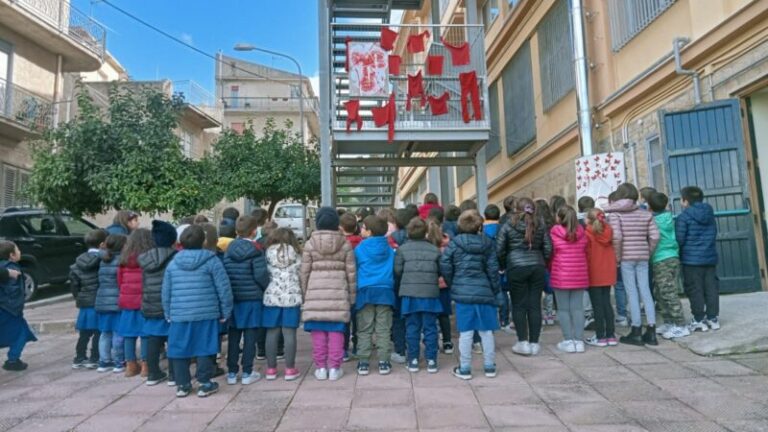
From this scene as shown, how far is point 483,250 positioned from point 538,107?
7977 millimetres

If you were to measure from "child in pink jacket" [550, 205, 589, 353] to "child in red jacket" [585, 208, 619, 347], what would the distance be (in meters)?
0.14

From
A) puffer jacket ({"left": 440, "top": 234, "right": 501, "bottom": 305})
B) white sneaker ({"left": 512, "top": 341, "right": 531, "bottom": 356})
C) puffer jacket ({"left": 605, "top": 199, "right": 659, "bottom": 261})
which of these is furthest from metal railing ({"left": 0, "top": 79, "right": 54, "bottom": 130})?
puffer jacket ({"left": 605, "top": 199, "right": 659, "bottom": 261})

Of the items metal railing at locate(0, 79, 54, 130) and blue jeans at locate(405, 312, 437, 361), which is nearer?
blue jeans at locate(405, 312, 437, 361)

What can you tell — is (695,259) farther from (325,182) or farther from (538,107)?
(538,107)

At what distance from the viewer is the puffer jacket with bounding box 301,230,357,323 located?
4645 mm

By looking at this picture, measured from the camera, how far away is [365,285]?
16.0 feet

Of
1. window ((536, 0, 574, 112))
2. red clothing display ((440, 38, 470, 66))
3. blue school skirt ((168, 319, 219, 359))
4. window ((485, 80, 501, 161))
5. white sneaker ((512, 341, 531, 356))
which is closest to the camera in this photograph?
blue school skirt ((168, 319, 219, 359))

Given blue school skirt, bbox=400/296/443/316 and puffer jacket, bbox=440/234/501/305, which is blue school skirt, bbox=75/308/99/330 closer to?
blue school skirt, bbox=400/296/443/316

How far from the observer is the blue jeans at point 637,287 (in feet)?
17.6

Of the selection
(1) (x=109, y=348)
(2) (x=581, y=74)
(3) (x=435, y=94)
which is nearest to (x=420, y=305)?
(1) (x=109, y=348)

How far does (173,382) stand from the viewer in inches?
187

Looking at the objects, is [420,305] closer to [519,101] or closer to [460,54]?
[460,54]

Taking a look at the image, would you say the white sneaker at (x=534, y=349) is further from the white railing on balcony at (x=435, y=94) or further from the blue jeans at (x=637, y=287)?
the white railing on balcony at (x=435, y=94)

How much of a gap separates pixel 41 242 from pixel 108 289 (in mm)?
5960
